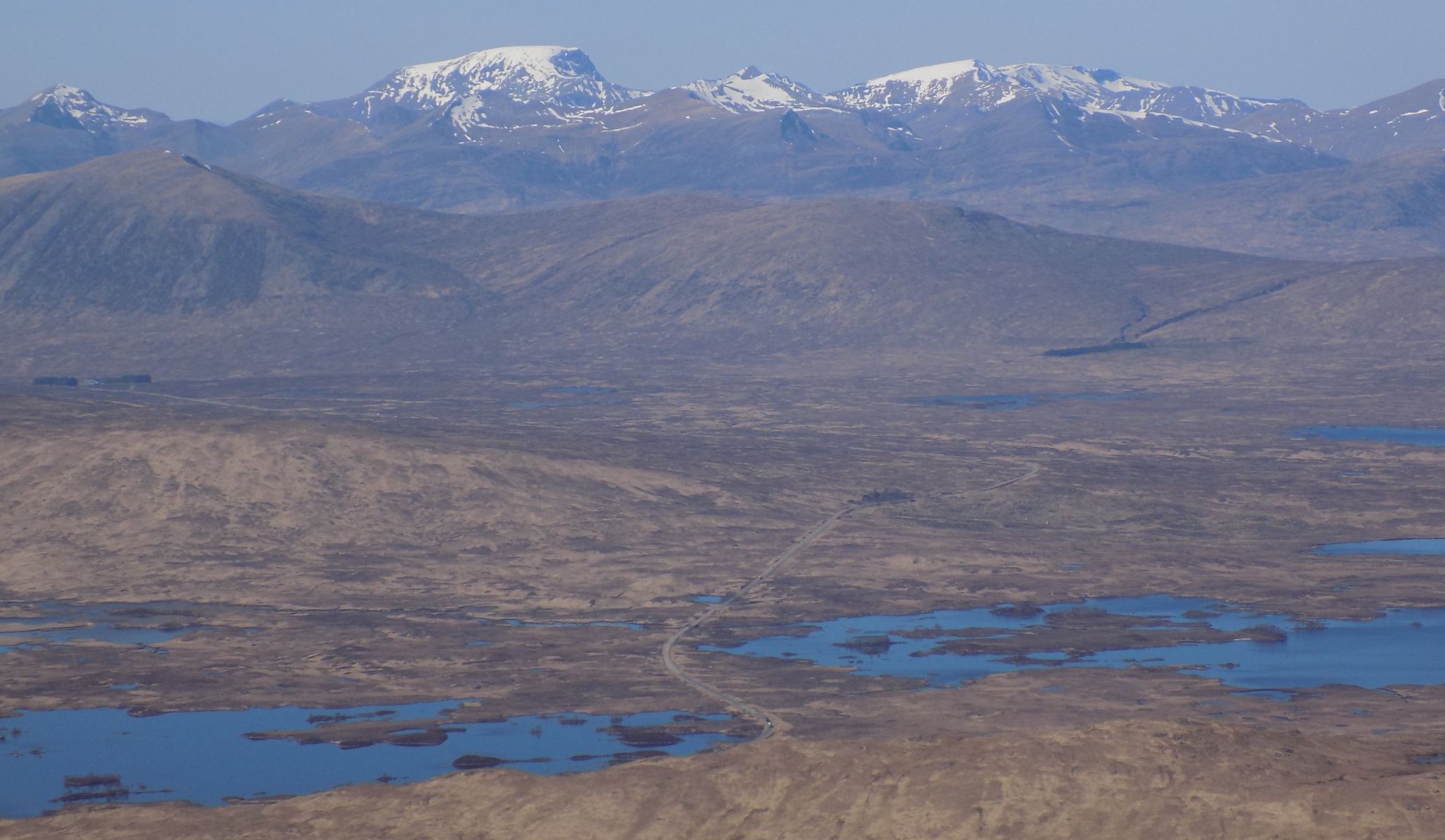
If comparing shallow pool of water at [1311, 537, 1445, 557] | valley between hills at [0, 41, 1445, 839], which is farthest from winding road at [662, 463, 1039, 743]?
shallow pool of water at [1311, 537, 1445, 557]

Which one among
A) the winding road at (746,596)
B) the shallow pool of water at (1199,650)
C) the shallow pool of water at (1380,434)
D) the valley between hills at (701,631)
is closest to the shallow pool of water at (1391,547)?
the valley between hills at (701,631)

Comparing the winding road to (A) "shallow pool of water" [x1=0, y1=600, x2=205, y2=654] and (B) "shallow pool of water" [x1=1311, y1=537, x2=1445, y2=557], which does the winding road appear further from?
(B) "shallow pool of water" [x1=1311, y1=537, x2=1445, y2=557]

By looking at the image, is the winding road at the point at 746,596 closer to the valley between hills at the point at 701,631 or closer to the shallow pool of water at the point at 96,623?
the valley between hills at the point at 701,631

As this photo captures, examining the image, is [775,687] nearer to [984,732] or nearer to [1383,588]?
[984,732]

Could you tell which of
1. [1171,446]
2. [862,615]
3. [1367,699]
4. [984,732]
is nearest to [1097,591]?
[862,615]

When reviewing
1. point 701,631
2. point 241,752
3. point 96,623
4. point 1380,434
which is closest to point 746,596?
point 701,631

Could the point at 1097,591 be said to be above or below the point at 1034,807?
below
